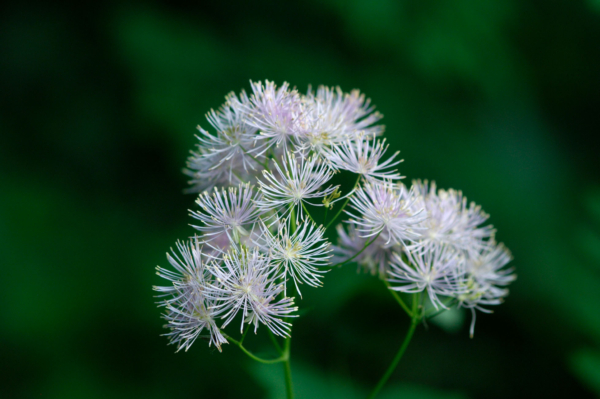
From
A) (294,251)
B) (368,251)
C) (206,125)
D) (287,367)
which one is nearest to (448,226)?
(368,251)

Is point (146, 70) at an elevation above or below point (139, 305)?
above

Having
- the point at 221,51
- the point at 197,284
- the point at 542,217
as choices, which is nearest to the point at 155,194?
the point at 221,51

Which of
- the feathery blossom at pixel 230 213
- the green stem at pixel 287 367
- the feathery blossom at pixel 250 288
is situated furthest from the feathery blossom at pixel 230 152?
the green stem at pixel 287 367

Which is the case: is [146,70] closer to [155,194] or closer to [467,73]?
[155,194]

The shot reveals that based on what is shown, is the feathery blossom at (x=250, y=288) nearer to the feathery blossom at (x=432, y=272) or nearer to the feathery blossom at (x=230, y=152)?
the feathery blossom at (x=230, y=152)

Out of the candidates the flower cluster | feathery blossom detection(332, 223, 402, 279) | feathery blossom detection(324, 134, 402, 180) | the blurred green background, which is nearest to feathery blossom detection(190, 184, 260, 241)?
the flower cluster

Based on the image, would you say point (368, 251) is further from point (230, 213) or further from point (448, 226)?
point (230, 213)
